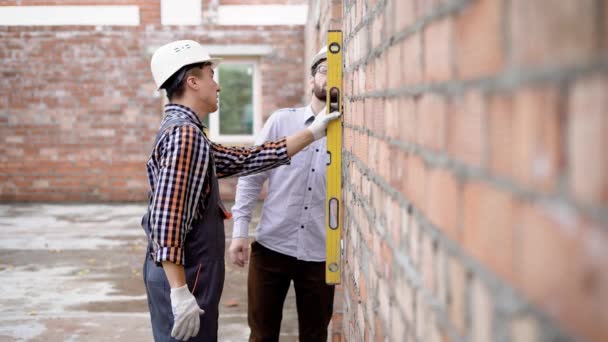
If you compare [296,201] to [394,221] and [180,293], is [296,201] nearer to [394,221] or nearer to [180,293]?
[180,293]

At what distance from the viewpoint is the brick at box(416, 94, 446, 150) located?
1.14 metres

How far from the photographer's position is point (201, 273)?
3098 mm

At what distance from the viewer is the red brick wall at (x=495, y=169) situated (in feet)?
2.10

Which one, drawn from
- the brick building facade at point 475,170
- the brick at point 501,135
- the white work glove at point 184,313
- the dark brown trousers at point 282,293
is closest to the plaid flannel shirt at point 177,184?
the white work glove at point 184,313

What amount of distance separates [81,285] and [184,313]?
4.69m

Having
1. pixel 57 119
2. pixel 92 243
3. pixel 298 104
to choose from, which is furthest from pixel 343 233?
pixel 57 119

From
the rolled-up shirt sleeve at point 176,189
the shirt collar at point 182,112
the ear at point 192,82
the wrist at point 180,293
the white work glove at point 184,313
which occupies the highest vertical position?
the ear at point 192,82

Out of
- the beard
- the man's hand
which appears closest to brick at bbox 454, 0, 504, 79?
the beard

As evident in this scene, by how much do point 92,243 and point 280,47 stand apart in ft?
18.3

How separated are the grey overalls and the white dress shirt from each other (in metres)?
0.86

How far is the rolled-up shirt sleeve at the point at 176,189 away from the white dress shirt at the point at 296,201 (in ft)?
3.67

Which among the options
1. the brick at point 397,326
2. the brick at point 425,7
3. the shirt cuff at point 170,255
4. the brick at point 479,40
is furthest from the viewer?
the shirt cuff at point 170,255

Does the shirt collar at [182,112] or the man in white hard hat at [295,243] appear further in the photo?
the man in white hard hat at [295,243]

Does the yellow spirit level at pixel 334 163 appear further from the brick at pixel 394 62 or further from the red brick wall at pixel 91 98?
the red brick wall at pixel 91 98
